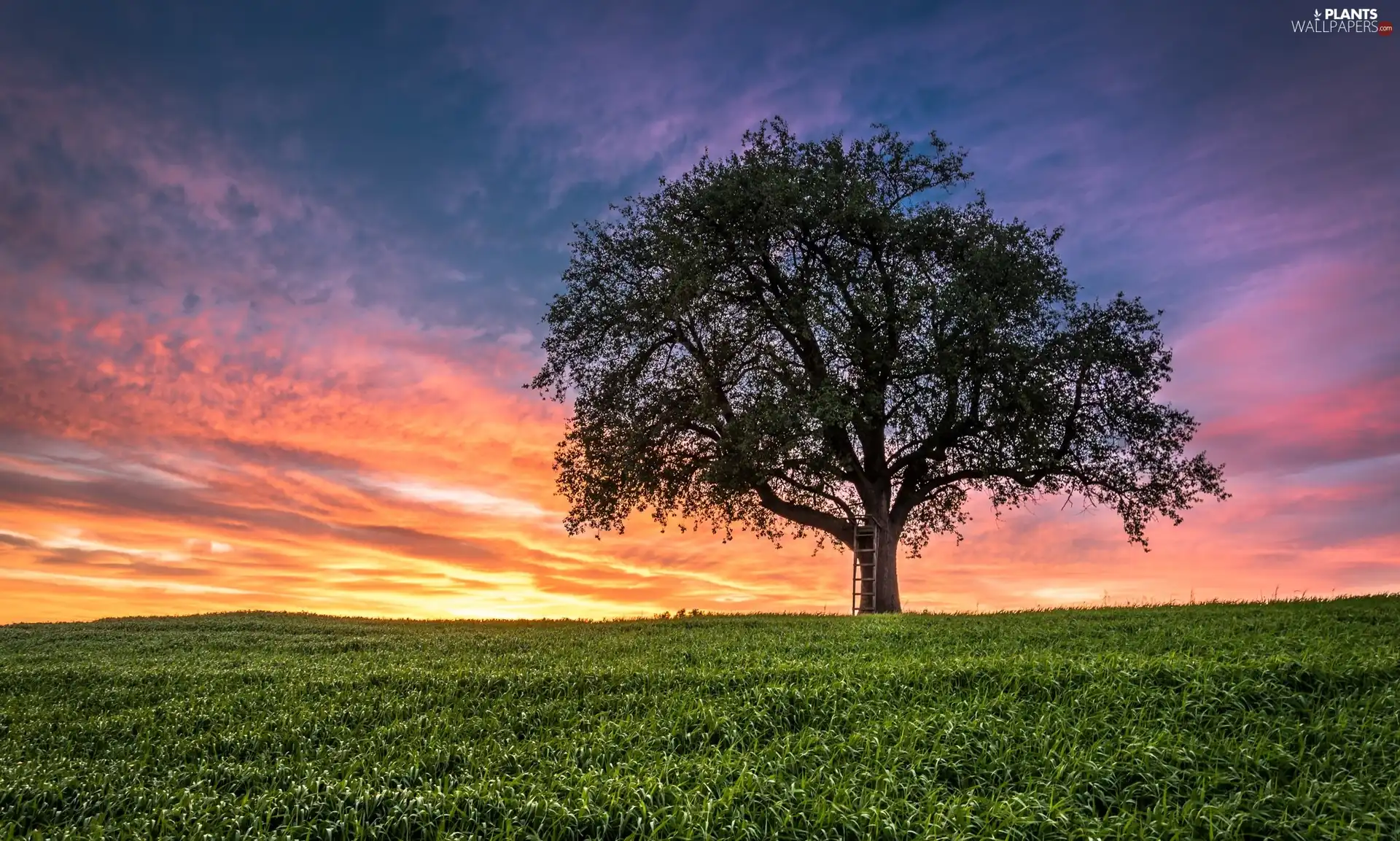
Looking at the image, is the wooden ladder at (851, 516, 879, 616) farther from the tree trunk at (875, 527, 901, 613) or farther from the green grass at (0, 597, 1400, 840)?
the green grass at (0, 597, 1400, 840)

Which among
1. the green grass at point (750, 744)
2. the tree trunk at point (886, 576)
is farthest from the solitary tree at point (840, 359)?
the green grass at point (750, 744)

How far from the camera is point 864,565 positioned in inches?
1141

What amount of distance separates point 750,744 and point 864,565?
66.1 ft

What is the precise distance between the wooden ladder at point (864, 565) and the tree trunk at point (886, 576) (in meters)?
0.35

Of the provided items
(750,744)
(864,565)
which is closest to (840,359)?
(864,565)

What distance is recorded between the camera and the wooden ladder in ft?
94.4

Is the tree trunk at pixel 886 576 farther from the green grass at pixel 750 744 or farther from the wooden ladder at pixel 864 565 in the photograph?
the green grass at pixel 750 744

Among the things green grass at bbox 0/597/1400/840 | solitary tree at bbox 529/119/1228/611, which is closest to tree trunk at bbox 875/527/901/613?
solitary tree at bbox 529/119/1228/611

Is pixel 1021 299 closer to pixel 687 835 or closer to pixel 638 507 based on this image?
pixel 638 507

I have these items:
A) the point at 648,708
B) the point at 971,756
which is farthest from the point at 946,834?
the point at 648,708

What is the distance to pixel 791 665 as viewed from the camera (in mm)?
12812

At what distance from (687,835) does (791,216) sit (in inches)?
893

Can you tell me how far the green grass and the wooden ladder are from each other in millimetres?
12880

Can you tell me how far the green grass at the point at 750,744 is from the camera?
7594 millimetres
